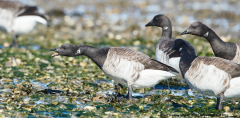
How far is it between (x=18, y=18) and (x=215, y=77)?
1070 cm

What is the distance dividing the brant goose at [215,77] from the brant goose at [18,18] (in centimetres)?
952

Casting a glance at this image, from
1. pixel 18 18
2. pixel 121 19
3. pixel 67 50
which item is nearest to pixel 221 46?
pixel 67 50

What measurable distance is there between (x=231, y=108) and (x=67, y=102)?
3921 millimetres

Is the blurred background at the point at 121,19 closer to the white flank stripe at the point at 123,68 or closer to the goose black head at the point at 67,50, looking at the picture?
the goose black head at the point at 67,50

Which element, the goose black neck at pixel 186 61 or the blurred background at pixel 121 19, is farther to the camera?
the blurred background at pixel 121 19

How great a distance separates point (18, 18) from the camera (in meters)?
15.1

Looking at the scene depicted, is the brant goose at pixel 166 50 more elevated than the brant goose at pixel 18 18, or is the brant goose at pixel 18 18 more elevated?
the brant goose at pixel 18 18

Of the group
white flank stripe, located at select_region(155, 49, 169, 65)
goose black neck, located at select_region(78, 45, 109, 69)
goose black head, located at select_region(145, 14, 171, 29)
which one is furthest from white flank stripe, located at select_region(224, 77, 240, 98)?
goose black head, located at select_region(145, 14, 171, 29)

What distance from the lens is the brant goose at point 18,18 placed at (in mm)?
15016

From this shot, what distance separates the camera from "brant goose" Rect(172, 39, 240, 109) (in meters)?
7.03

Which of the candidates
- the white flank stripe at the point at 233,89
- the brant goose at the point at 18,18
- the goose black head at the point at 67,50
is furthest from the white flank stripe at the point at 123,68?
the brant goose at the point at 18,18

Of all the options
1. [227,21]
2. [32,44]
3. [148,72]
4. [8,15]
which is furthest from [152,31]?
[148,72]

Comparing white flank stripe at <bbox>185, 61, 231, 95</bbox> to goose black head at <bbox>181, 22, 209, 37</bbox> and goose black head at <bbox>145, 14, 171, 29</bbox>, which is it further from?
goose black head at <bbox>145, 14, 171, 29</bbox>

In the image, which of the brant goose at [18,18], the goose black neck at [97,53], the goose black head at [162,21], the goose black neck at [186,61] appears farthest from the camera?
the brant goose at [18,18]
